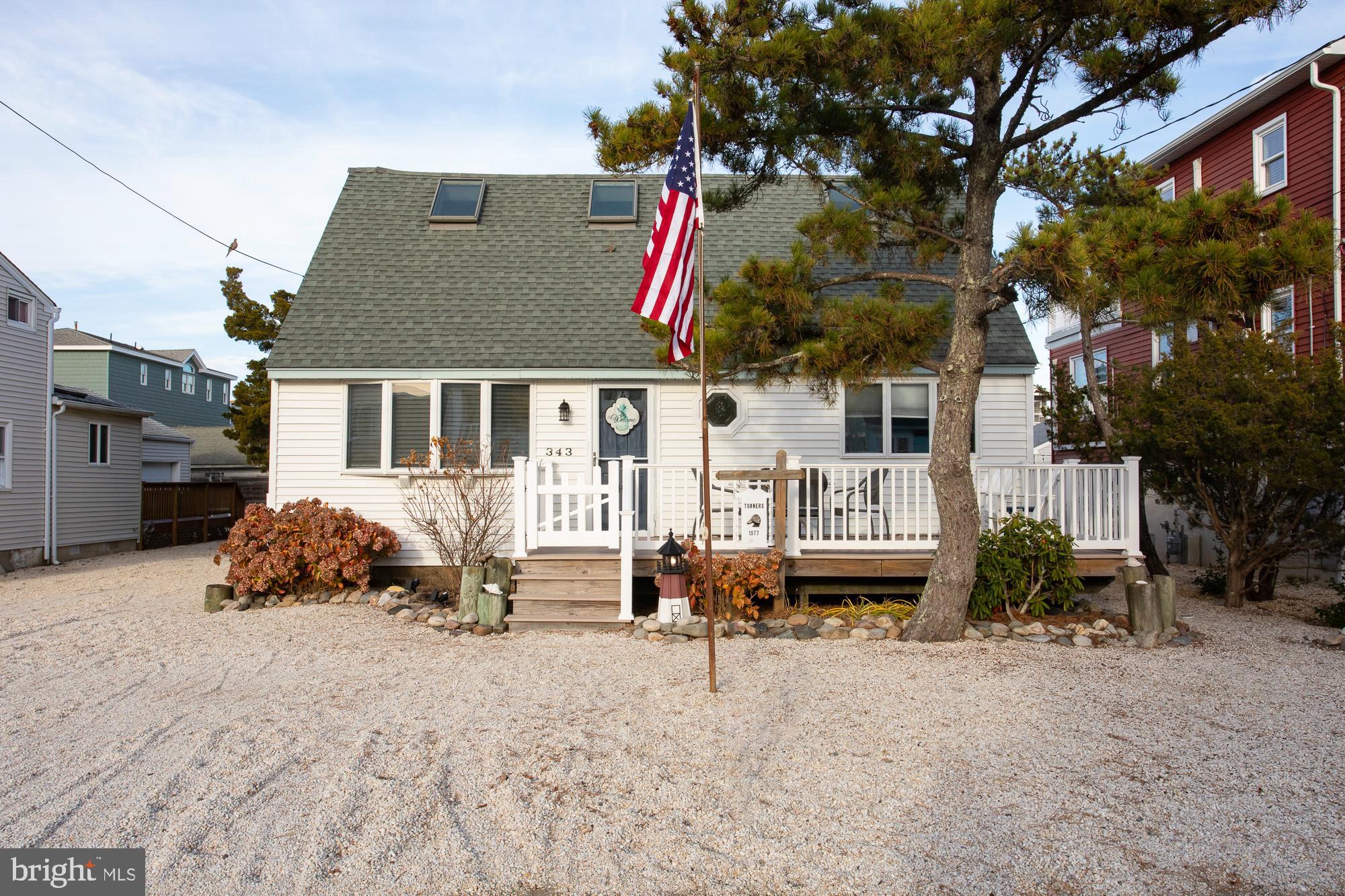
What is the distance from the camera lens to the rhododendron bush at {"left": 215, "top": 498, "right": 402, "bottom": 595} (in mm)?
9430

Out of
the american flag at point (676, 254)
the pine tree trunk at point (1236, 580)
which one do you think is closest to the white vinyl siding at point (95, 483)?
the american flag at point (676, 254)

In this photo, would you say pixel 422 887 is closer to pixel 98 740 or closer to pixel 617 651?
pixel 98 740

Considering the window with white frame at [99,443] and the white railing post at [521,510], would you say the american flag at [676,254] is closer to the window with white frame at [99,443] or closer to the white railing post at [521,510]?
the white railing post at [521,510]

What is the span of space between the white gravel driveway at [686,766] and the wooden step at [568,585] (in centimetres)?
91

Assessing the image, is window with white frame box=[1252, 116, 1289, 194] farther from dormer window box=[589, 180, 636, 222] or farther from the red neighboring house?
dormer window box=[589, 180, 636, 222]

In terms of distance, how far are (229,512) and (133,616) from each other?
1260 cm

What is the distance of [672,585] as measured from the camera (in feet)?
25.8

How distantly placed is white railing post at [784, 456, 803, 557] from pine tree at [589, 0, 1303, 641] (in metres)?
1.03

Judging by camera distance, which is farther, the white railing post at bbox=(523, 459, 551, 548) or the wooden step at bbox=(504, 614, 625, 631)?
the white railing post at bbox=(523, 459, 551, 548)

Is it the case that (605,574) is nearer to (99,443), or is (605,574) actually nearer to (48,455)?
(48,455)

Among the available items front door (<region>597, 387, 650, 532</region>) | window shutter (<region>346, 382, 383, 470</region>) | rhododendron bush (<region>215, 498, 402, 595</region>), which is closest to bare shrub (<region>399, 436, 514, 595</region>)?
window shutter (<region>346, 382, 383, 470</region>)

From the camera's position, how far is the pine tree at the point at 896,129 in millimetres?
6594

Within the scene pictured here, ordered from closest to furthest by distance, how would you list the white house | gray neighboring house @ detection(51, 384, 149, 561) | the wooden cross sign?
the wooden cross sign < the white house < gray neighboring house @ detection(51, 384, 149, 561)

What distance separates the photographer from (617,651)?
7.14m
